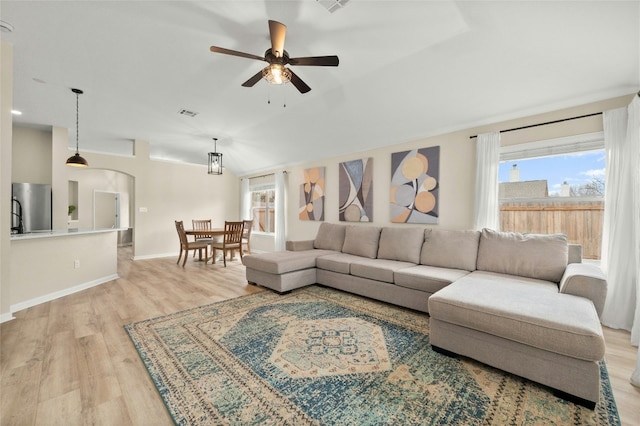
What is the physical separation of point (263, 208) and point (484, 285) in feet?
19.5

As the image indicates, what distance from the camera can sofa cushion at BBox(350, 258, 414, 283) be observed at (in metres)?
3.00

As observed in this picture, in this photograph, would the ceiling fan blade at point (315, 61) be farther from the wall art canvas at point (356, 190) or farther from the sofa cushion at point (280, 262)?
the wall art canvas at point (356, 190)

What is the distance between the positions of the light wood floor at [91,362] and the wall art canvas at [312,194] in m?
2.45

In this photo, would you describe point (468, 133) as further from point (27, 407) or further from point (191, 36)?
point (27, 407)

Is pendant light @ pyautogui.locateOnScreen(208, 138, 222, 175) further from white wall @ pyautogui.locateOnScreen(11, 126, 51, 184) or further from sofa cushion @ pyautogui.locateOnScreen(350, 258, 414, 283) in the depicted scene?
sofa cushion @ pyautogui.locateOnScreen(350, 258, 414, 283)

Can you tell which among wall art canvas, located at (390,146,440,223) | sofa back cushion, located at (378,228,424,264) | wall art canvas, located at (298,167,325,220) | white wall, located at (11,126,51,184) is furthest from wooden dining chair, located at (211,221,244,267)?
white wall, located at (11,126,51,184)

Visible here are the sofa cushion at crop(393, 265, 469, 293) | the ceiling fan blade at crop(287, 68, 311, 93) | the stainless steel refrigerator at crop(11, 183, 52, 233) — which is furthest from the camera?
the stainless steel refrigerator at crop(11, 183, 52, 233)

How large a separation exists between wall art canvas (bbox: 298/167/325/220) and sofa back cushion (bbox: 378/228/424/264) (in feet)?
6.30

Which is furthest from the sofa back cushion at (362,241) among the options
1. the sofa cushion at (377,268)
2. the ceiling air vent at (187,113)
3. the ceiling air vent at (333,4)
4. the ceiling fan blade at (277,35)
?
the ceiling air vent at (187,113)

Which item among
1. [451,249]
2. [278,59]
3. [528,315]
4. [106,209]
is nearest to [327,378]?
[528,315]

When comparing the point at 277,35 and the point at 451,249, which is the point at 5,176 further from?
the point at 451,249

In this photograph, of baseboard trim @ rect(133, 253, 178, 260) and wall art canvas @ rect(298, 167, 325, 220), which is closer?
wall art canvas @ rect(298, 167, 325, 220)

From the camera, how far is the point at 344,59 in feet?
9.41

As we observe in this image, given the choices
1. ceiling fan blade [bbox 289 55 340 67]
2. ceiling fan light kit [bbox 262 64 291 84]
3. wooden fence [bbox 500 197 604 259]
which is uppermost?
ceiling fan blade [bbox 289 55 340 67]
